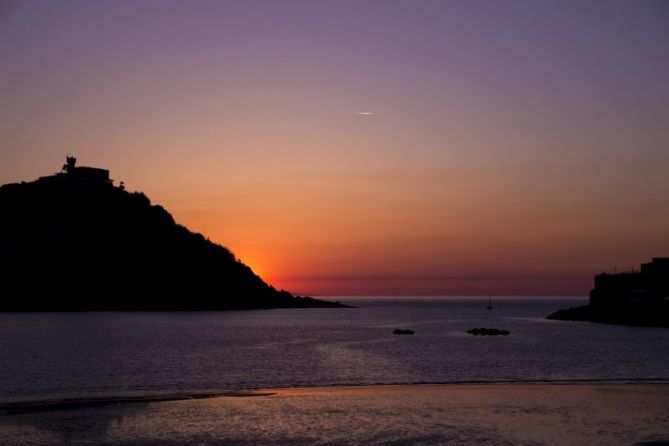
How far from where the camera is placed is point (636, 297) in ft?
575

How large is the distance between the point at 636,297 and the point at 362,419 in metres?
154

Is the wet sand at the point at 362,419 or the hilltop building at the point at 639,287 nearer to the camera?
the wet sand at the point at 362,419

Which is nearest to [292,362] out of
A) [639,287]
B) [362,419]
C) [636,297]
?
[362,419]

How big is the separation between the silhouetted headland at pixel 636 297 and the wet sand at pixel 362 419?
123m

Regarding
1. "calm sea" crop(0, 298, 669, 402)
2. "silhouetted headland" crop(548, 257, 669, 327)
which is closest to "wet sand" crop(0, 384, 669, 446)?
"calm sea" crop(0, 298, 669, 402)

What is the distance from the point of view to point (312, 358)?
88125 mm

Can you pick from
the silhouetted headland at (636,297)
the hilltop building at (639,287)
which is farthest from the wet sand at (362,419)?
the hilltop building at (639,287)

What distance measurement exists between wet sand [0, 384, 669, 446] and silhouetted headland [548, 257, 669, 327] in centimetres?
12251

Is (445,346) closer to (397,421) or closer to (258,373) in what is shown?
(258,373)

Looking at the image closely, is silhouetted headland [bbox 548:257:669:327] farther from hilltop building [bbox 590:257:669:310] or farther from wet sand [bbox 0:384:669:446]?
wet sand [bbox 0:384:669:446]

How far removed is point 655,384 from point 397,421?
2976cm

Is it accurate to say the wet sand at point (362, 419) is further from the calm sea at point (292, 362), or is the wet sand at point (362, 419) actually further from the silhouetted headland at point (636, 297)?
the silhouetted headland at point (636, 297)

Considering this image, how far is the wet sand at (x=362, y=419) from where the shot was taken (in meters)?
36.5

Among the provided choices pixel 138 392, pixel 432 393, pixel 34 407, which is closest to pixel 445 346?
pixel 432 393
